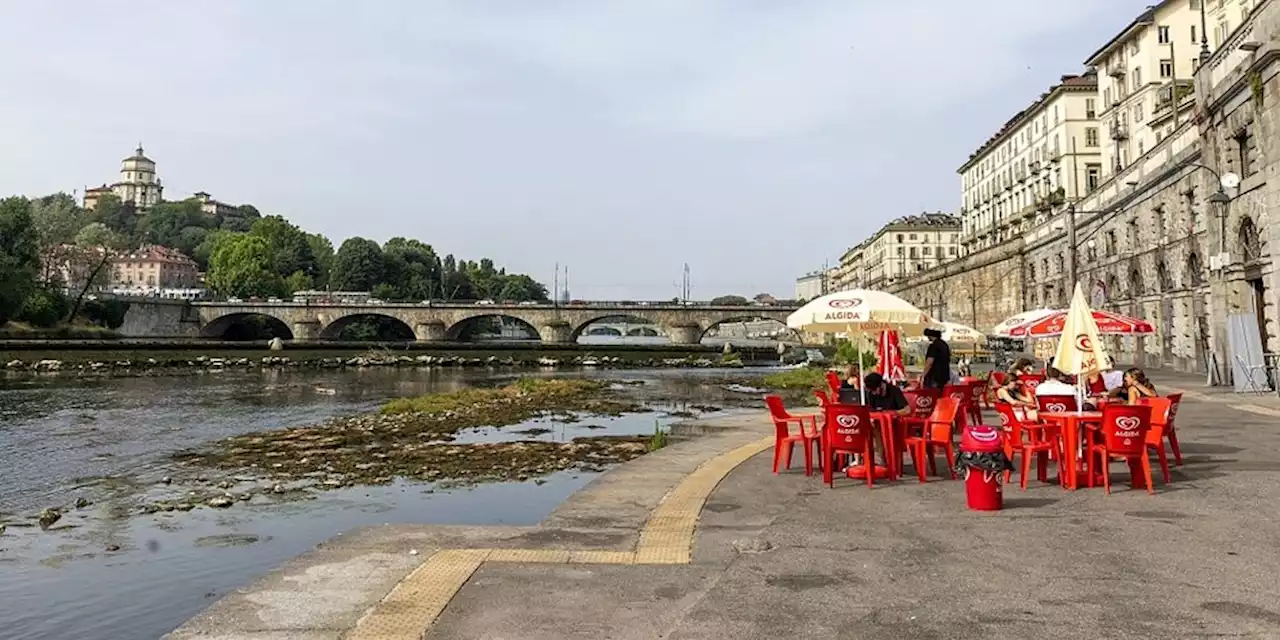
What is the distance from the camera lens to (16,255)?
238ft

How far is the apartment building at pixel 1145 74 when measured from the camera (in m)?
55.3

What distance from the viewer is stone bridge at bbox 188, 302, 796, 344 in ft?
326

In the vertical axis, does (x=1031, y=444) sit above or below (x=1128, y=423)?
below

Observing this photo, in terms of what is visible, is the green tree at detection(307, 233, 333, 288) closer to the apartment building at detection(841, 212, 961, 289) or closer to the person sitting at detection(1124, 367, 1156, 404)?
the apartment building at detection(841, 212, 961, 289)

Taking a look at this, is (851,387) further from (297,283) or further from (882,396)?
(297,283)

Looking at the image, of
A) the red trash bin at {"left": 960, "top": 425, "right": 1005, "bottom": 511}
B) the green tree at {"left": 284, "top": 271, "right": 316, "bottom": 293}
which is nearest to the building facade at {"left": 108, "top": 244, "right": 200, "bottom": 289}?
the green tree at {"left": 284, "top": 271, "right": 316, "bottom": 293}

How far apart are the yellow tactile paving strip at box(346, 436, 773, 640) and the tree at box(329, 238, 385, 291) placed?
450 feet

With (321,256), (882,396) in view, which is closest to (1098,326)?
(882,396)

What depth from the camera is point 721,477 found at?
36.2 ft

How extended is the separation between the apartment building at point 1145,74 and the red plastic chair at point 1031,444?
49.3m

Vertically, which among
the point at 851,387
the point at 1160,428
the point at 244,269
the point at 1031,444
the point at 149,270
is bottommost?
the point at 1031,444

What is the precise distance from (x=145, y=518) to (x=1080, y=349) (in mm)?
12418

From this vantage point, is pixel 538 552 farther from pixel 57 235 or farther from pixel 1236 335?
pixel 57 235

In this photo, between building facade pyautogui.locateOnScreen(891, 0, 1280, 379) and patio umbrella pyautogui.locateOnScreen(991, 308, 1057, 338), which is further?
building facade pyautogui.locateOnScreen(891, 0, 1280, 379)
